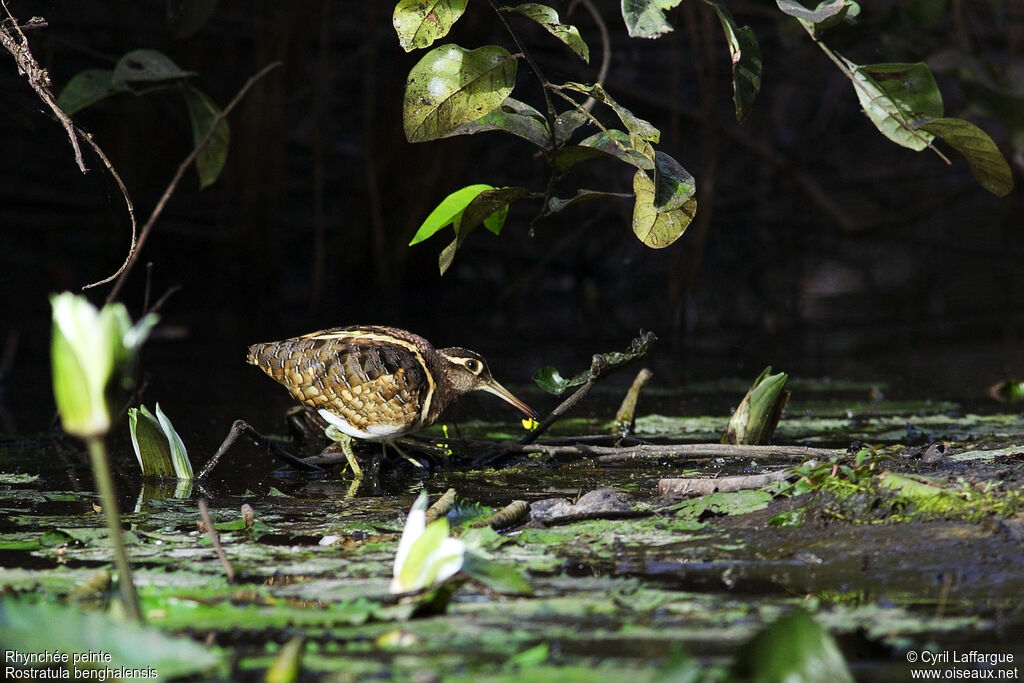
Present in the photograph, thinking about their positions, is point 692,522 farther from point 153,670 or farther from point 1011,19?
point 1011,19

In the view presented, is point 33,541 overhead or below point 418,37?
below

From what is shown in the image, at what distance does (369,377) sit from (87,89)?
160 centimetres

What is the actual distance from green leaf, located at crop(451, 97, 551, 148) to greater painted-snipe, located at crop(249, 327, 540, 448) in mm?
949

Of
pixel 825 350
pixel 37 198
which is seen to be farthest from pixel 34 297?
pixel 825 350

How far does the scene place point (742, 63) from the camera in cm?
314

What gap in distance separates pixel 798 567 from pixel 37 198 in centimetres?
825

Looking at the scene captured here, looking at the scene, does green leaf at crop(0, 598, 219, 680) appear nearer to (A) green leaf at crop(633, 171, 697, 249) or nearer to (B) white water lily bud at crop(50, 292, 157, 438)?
(B) white water lily bud at crop(50, 292, 157, 438)

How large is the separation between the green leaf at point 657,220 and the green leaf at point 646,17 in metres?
0.39

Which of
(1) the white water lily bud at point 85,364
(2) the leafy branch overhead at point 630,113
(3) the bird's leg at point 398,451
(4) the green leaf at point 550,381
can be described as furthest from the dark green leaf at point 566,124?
(1) the white water lily bud at point 85,364

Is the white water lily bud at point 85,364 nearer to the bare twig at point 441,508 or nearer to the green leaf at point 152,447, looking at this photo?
the bare twig at point 441,508

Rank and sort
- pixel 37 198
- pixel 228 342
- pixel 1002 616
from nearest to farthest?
pixel 1002 616 < pixel 228 342 < pixel 37 198

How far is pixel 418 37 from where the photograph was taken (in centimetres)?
301

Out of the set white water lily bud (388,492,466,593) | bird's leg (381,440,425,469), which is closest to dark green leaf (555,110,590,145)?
bird's leg (381,440,425,469)

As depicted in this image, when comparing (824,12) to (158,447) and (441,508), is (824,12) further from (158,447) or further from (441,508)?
(158,447)
